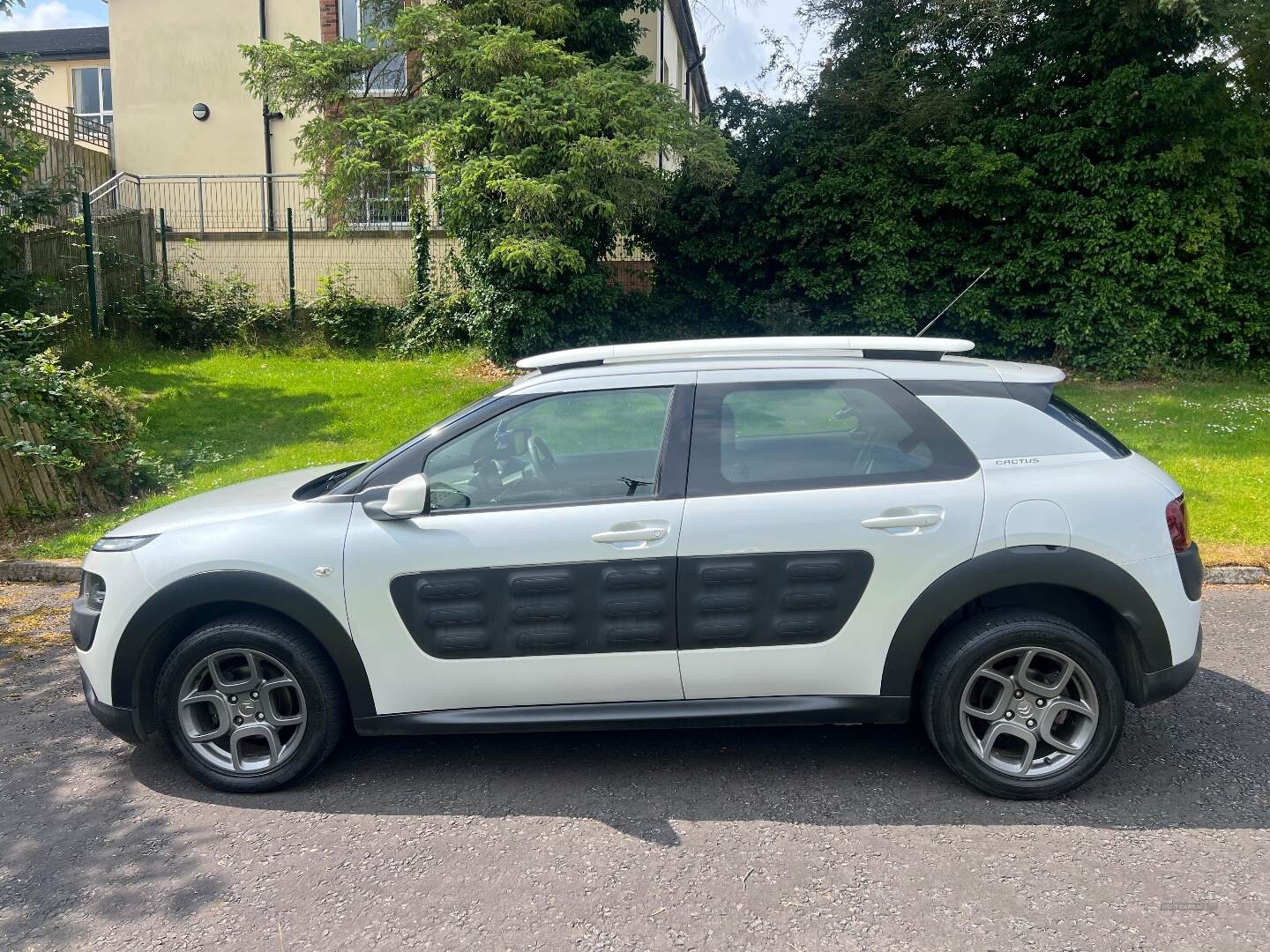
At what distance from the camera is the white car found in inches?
159

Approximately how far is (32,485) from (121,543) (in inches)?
205

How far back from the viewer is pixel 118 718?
430 centimetres

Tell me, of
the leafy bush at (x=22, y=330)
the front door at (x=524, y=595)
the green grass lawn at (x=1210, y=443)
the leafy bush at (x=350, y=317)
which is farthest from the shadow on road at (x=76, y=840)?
the leafy bush at (x=350, y=317)

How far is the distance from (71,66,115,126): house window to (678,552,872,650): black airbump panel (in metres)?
31.4

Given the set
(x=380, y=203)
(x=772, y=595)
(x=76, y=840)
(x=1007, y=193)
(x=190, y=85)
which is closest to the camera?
(x=76, y=840)

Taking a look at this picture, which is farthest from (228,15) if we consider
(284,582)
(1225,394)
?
(284,582)

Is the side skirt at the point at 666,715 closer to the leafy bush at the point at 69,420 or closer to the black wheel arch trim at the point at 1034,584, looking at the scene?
the black wheel arch trim at the point at 1034,584

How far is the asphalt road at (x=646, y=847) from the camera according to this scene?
3.30m

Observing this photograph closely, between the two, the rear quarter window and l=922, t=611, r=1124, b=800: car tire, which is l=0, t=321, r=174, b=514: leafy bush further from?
the rear quarter window

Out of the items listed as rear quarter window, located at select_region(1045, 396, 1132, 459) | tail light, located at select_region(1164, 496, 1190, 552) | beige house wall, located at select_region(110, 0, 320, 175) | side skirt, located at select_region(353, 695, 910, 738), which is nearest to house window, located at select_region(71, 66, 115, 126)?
beige house wall, located at select_region(110, 0, 320, 175)

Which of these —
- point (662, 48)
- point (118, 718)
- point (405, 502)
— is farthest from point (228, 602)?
point (662, 48)

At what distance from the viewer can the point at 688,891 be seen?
11.5ft

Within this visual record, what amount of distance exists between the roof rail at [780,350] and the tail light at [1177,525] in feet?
3.35

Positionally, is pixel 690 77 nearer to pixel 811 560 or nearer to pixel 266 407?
pixel 266 407
